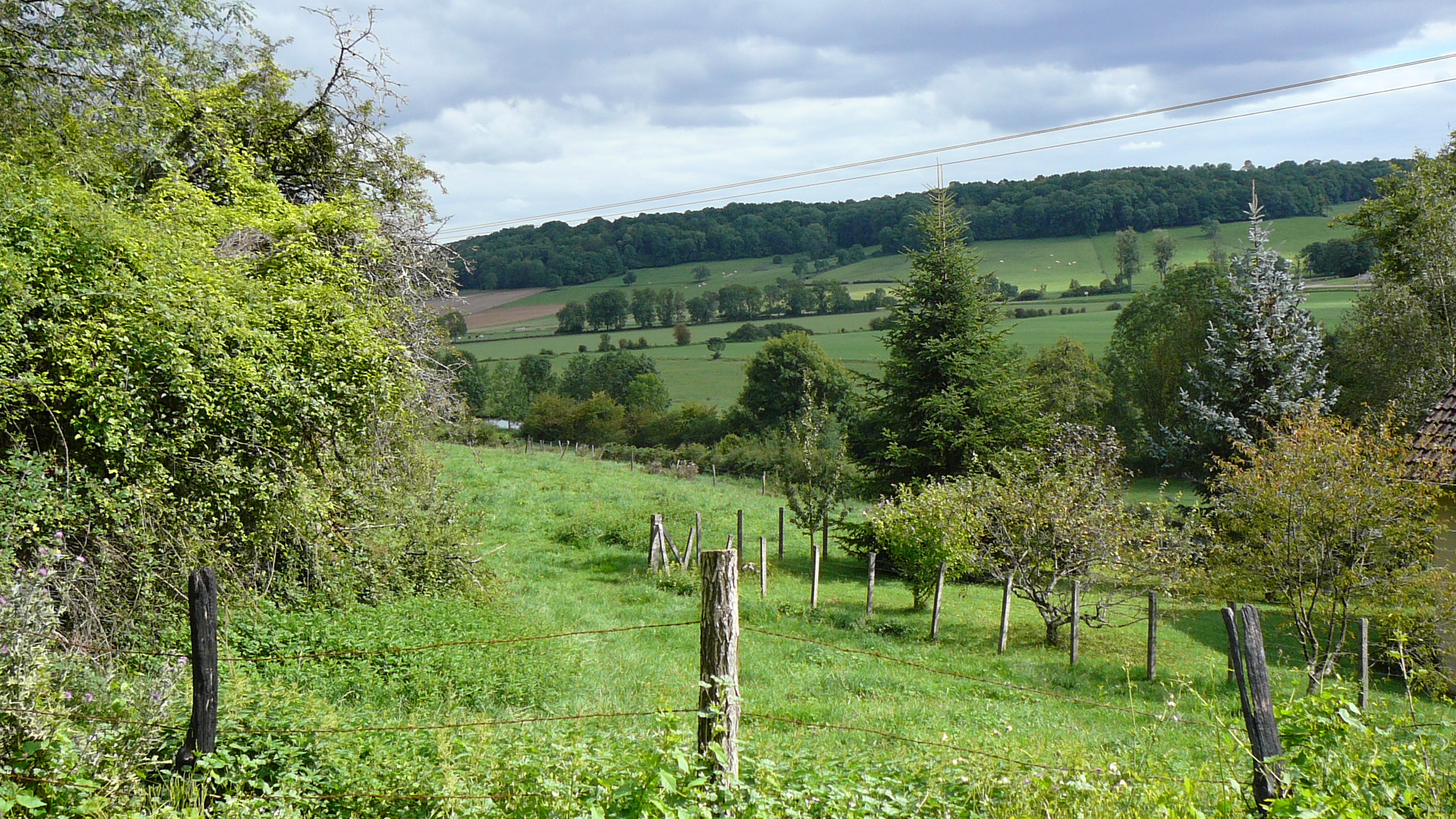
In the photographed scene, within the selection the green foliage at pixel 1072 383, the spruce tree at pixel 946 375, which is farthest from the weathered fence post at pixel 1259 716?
the green foliage at pixel 1072 383

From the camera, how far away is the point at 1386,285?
95.5ft

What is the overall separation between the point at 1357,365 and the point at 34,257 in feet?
128

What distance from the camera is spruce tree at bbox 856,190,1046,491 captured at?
22203 mm

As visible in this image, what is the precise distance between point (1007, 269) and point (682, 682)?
8441 centimetres

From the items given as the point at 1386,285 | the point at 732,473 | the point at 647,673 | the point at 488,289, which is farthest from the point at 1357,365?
the point at 488,289

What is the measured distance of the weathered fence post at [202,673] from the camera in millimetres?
4852

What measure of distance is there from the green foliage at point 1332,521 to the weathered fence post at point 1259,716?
30.5 ft

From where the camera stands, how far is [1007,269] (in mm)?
87125

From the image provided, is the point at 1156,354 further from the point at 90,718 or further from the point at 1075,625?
the point at 90,718

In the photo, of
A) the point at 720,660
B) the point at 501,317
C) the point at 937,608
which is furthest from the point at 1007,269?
the point at 720,660

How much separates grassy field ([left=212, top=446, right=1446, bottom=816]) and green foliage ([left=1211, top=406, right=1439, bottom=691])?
1.54m

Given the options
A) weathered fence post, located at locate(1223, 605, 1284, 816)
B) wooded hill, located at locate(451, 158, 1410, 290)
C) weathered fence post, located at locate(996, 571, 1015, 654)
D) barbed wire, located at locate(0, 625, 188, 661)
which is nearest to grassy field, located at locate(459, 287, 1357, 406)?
wooded hill, located at locate(451, 158, 1410, 290)

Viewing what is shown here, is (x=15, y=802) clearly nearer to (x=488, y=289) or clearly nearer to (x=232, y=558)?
(x=232, y=558)

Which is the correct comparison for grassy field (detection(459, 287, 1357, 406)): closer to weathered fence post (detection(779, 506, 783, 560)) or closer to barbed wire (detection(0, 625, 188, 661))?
weathered fence post (detection(779, 506, 783, 560))
